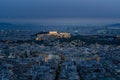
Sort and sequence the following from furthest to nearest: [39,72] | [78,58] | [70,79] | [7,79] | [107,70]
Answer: [78,58], [107,70], [39,72], [70,79], [7,79]

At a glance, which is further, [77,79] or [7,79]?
[77,79]

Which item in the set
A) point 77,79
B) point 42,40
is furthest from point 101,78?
point 42,40

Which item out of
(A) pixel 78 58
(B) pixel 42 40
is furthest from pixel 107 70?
(B) pixel 42 40

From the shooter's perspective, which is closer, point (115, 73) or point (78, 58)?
point (115, 73)

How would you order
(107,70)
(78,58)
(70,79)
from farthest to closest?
(78,58)
(107,70)
(70,79)

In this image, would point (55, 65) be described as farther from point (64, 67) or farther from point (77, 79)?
point (77, 79)

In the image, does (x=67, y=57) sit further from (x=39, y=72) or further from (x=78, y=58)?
(x=39, y=72)

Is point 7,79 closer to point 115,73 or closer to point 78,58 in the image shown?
point 115,73

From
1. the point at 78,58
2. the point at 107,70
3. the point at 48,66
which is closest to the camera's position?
the point at 107,70

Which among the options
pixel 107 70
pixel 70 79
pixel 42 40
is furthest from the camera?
pixel 42 40
